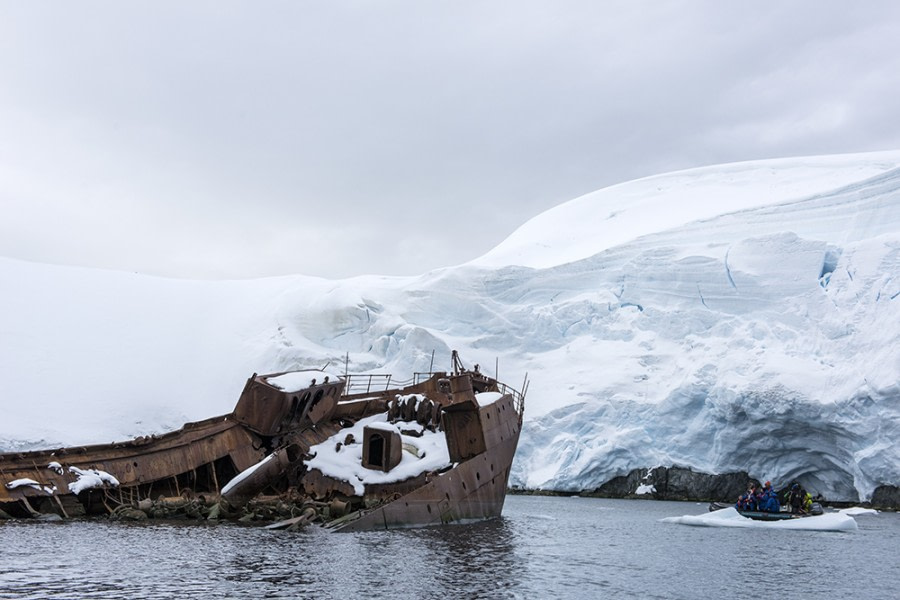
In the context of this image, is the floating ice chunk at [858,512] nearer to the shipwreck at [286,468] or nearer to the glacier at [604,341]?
the glacier at [604,341]

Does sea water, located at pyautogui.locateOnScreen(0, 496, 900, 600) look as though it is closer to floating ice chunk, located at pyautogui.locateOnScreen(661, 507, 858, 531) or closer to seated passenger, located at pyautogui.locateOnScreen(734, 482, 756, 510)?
floating ice chunk, located at pyautogui.locateOnScreen(661, 507, 858, 531)

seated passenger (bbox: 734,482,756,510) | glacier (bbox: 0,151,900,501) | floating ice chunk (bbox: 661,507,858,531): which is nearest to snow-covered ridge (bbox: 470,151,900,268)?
glacier (bbox: 0,151,900,501)

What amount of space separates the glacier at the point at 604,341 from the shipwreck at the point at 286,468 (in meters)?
9.51

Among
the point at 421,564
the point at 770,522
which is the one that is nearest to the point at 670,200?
the point at 770,522

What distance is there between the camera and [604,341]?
39375 millimetres

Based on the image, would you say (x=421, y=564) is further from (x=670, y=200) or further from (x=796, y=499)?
(x=670, y=200)

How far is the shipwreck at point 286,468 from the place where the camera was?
17094mm

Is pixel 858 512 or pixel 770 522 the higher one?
pixel 858 512

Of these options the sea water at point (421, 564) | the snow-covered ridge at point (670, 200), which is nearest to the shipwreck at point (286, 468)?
the sea water at point (421, 564)

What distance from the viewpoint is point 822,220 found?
1548 inches

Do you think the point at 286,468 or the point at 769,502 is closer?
the point at 286,468

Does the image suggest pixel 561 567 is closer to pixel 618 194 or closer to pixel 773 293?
pixel 773 293

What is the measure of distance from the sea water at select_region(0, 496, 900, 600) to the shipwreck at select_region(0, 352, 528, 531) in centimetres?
50

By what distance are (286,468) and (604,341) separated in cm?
2402
